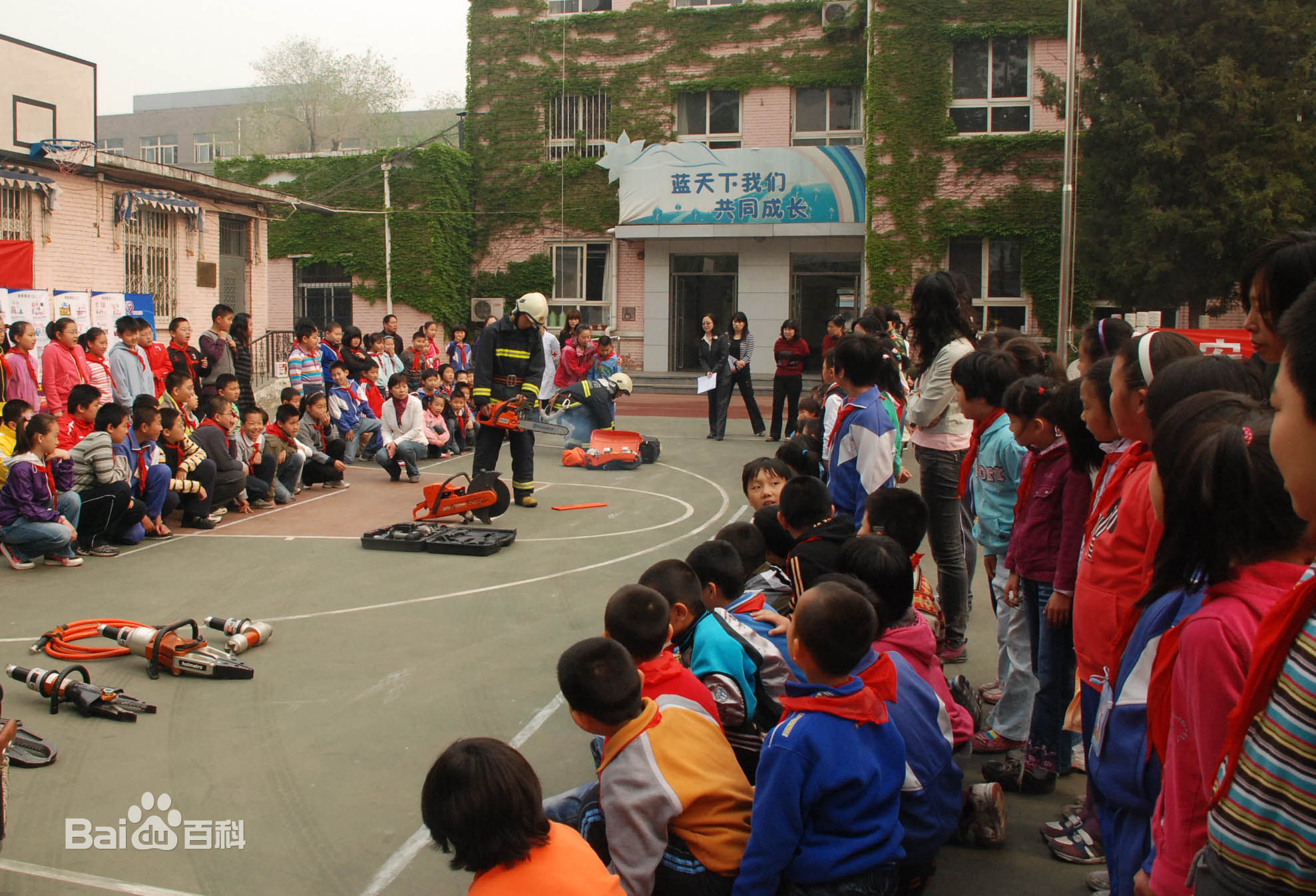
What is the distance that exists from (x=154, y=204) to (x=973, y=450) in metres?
15.6

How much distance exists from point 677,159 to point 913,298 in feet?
62.8

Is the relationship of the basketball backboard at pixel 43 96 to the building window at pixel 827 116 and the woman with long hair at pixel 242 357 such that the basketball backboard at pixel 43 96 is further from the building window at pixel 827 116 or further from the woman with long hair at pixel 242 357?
the building window at pixel 827 116

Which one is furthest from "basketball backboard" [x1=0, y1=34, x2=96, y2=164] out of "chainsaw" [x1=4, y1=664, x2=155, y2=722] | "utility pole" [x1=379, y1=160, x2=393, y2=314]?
"chainsaw" [x1=4, y1=664, x2=155, y2=722]

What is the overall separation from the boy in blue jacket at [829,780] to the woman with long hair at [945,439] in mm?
2733

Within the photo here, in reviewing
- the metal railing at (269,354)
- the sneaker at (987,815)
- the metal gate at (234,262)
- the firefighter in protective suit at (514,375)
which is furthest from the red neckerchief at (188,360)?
the sneaker at (987,815)

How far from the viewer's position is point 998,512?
15.1 feet

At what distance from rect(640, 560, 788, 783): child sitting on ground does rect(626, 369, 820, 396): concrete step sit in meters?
19.8

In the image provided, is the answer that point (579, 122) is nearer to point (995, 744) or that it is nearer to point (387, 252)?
point (387, 252)

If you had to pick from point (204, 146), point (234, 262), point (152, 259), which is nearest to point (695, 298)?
point (234, 262)

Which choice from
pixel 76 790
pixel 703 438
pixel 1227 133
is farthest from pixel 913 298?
pixel 1227 133

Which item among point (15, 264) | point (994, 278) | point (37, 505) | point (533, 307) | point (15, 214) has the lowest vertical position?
point (37, 505)

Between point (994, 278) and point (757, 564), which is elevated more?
point (994, 278)

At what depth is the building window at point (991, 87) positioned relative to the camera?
875 inches

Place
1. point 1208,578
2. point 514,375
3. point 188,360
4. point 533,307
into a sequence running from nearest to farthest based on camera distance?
point 1208,578, point 533,307, point 514,375, point 188,360
